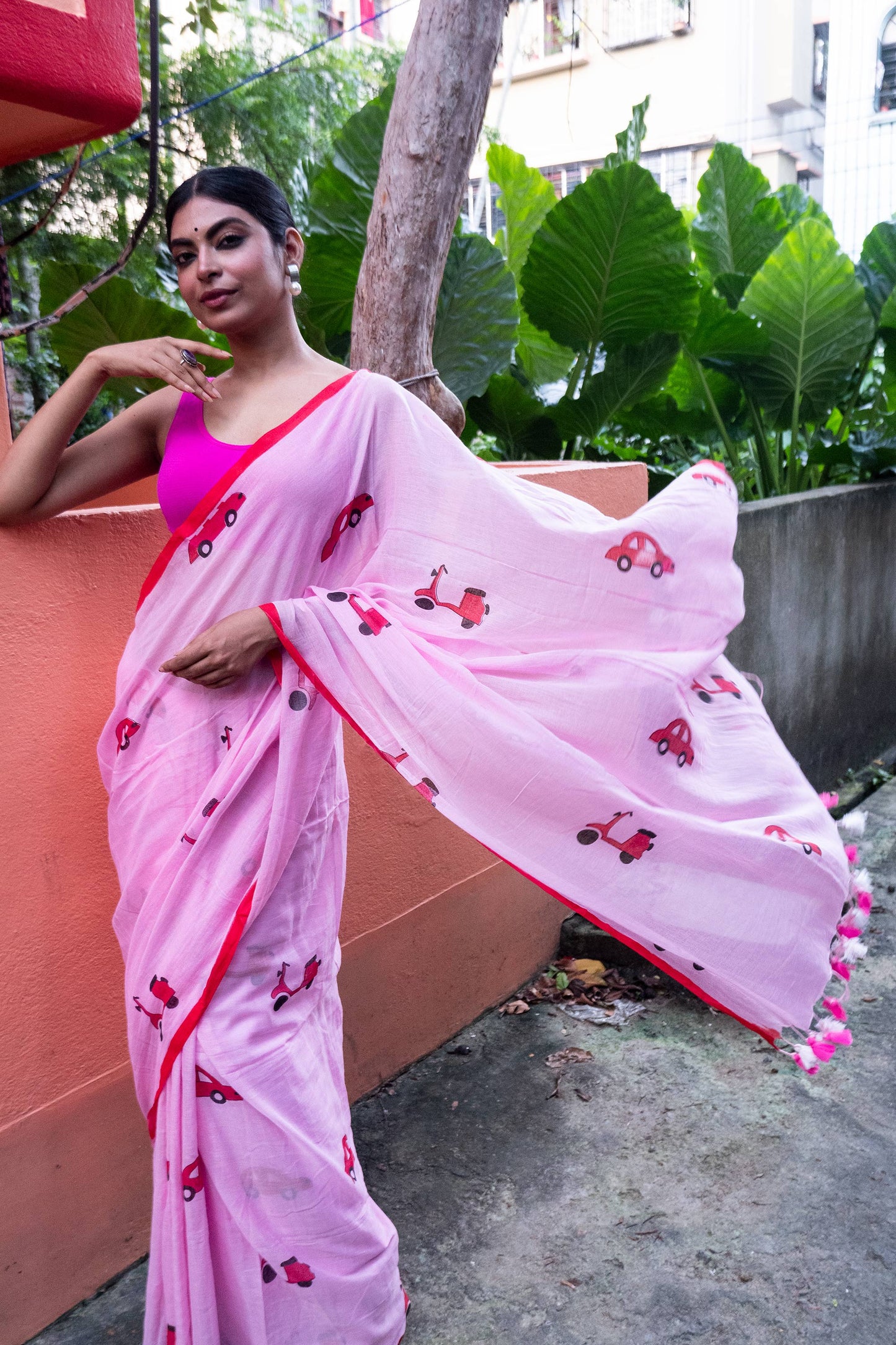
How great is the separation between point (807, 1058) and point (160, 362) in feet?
5.14

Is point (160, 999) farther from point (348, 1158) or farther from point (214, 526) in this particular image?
point (214, 526)

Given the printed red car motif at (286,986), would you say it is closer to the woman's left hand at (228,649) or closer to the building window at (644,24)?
the woman's left hand at (228,649)

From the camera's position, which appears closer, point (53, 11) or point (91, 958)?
point (53, 11)

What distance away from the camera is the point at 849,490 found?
5.54 meters

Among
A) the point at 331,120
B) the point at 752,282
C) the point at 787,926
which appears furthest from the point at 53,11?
the point at 331,120

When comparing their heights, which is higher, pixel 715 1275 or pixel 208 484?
pixel 208 484

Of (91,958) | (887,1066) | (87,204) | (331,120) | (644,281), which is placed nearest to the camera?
(91,958)

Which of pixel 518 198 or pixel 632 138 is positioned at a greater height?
pixel 632 138

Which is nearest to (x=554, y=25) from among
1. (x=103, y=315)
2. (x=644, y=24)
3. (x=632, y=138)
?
(x=644, y=24)

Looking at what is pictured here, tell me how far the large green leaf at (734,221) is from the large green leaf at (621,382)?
1.38 m

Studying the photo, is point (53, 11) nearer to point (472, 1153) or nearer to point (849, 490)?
point (472, 1153)

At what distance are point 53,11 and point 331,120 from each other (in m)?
9.08

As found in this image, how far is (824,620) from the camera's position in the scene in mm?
A: 5391

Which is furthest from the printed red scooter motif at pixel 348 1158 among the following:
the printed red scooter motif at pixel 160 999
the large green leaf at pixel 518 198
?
the large green leaf at pixel 518 198
